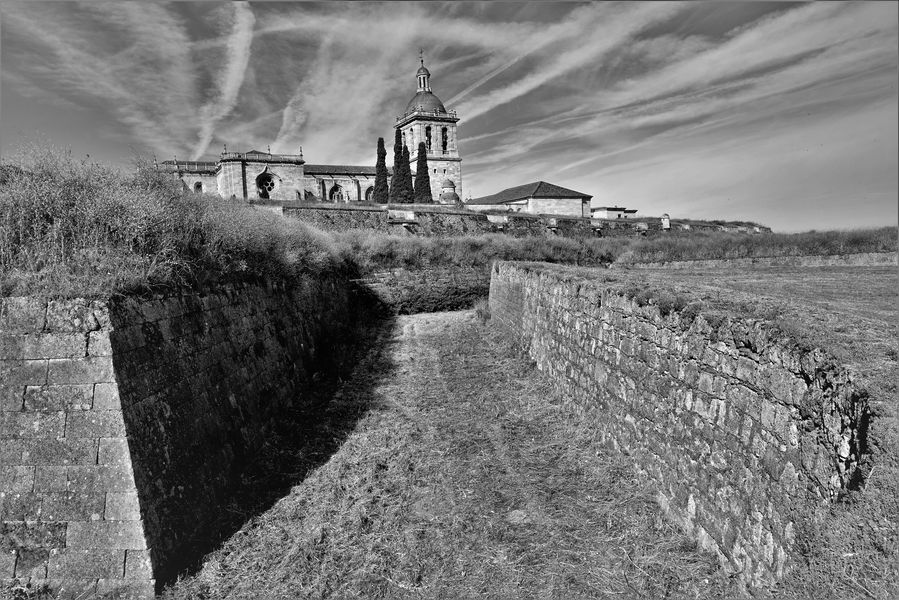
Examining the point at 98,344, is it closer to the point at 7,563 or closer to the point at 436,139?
the point at 7,563

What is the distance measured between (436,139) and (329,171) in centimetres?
1605

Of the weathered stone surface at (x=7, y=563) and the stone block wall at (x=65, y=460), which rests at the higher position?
the stone block wall at (x=65, y=460)

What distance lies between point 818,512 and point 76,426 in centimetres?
565

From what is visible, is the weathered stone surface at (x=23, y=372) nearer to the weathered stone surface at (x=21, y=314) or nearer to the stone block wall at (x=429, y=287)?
the weathered stone surface at (x=21, y=314)

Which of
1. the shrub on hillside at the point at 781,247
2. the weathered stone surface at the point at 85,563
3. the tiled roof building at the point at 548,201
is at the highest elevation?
the tiled roof building at the point at 548,201

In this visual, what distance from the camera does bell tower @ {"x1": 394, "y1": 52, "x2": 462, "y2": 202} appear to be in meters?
66.7

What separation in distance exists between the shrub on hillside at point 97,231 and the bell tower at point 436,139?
2376 inches

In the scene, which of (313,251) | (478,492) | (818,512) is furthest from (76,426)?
(313,251)

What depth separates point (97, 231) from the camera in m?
5.36

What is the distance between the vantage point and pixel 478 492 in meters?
5.70

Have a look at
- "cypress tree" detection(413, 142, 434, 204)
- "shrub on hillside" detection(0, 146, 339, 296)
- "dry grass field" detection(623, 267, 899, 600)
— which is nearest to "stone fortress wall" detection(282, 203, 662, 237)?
"shrub on hillside" detection(0, 146, 339, 296)

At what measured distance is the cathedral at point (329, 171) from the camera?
4706cm

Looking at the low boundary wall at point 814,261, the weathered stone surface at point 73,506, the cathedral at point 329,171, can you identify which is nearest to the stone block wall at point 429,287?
the low boundary wall at point 814,261

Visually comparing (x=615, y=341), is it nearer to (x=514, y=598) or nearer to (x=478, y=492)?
(x=478, y=492)
